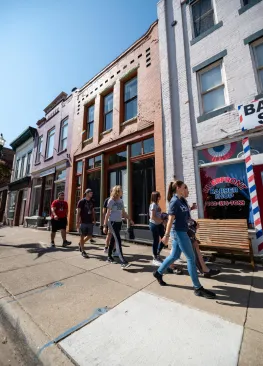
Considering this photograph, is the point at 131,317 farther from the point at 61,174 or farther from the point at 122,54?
the point at 61,174

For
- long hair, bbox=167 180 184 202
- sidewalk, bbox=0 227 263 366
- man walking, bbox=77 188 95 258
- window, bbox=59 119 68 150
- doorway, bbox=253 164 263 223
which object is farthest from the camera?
window, bbox=59 119 68 150

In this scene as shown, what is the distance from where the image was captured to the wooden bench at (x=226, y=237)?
4.32m

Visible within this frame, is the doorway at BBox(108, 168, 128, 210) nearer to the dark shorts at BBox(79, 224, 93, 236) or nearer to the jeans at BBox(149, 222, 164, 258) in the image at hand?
the dark shorts at BBox(79, 224, 93, 236)

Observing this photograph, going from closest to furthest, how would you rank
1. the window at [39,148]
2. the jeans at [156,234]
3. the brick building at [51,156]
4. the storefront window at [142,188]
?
the jeans at [156,234]
the storefront window at [142,188]
the brick building at [51,156]
the window at [39,148]

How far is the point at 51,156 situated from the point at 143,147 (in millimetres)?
8203

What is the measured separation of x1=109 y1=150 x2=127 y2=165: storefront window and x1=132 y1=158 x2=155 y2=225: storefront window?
3.10 feet

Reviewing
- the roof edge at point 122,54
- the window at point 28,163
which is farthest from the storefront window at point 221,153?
the window at point 28,163

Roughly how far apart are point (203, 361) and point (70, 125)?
505 inches

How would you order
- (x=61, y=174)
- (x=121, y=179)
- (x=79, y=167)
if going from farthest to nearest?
1. (x=61, y=174)
2. (x=79, y=167)
3. (x=121, y=179)

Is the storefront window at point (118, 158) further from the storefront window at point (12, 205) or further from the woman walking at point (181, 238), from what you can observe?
the storefront window at point (12, 205)

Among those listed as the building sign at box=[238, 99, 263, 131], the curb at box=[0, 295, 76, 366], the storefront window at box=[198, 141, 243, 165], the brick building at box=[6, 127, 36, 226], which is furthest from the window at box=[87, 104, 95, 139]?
the curb at box=[0, 295, 76, 366]

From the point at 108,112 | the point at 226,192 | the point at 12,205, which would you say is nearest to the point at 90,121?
the point at 108,112

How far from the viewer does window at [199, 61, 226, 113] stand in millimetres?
6230

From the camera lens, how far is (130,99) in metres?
9.07
